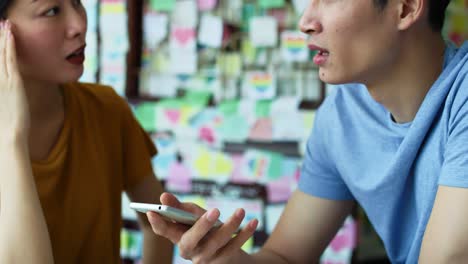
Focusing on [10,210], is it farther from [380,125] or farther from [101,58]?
[101,58]

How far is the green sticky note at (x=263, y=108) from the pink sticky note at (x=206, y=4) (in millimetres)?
488

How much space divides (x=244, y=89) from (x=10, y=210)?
1661 mm

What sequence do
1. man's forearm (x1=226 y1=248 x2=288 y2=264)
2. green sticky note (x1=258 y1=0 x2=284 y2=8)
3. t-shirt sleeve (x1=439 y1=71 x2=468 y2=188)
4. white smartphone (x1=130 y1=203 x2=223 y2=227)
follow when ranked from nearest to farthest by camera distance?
white smartphone (x1=130 y1=203 x2=223 y2=227) < t-shirt sleeve (x1=439 y1=71 x2=468 y2=188) < man's forearm (x1=226 y1=248 x2=288 y2=264) < green sticky note (x1=258 y1=0 x2=284 y2=8)

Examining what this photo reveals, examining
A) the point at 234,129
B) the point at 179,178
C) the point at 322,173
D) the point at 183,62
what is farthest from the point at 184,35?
the point at 322,173

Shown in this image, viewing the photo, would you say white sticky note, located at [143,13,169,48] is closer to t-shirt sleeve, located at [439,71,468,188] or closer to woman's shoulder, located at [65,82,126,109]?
woman's shoulder, located at [65,82,126,109]

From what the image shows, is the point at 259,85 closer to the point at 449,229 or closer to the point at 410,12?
the point at 410,12

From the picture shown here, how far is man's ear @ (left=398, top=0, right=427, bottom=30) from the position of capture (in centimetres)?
113

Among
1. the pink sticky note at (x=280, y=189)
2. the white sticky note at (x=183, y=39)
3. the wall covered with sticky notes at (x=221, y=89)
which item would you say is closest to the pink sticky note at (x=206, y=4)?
the wall covered with sticky notes at (x=221, y=89)

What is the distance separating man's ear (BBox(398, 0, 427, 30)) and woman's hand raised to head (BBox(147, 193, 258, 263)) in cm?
50

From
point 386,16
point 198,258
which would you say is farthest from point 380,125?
point 198,258

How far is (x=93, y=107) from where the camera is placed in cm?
144

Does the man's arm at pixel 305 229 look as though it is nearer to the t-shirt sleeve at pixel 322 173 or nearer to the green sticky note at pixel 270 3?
the t-shirt sleeve at pixel 322 173

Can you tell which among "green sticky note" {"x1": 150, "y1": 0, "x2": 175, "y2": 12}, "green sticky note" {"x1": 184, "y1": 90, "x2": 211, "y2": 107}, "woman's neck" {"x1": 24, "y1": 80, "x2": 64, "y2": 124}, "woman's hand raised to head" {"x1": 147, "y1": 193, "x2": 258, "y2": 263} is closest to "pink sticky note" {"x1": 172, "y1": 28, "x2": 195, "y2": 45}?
"green sticky note" {"x1": 150, "y1": 0, "x2": 175, "y2": 12}

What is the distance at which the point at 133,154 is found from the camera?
4.82 ft
